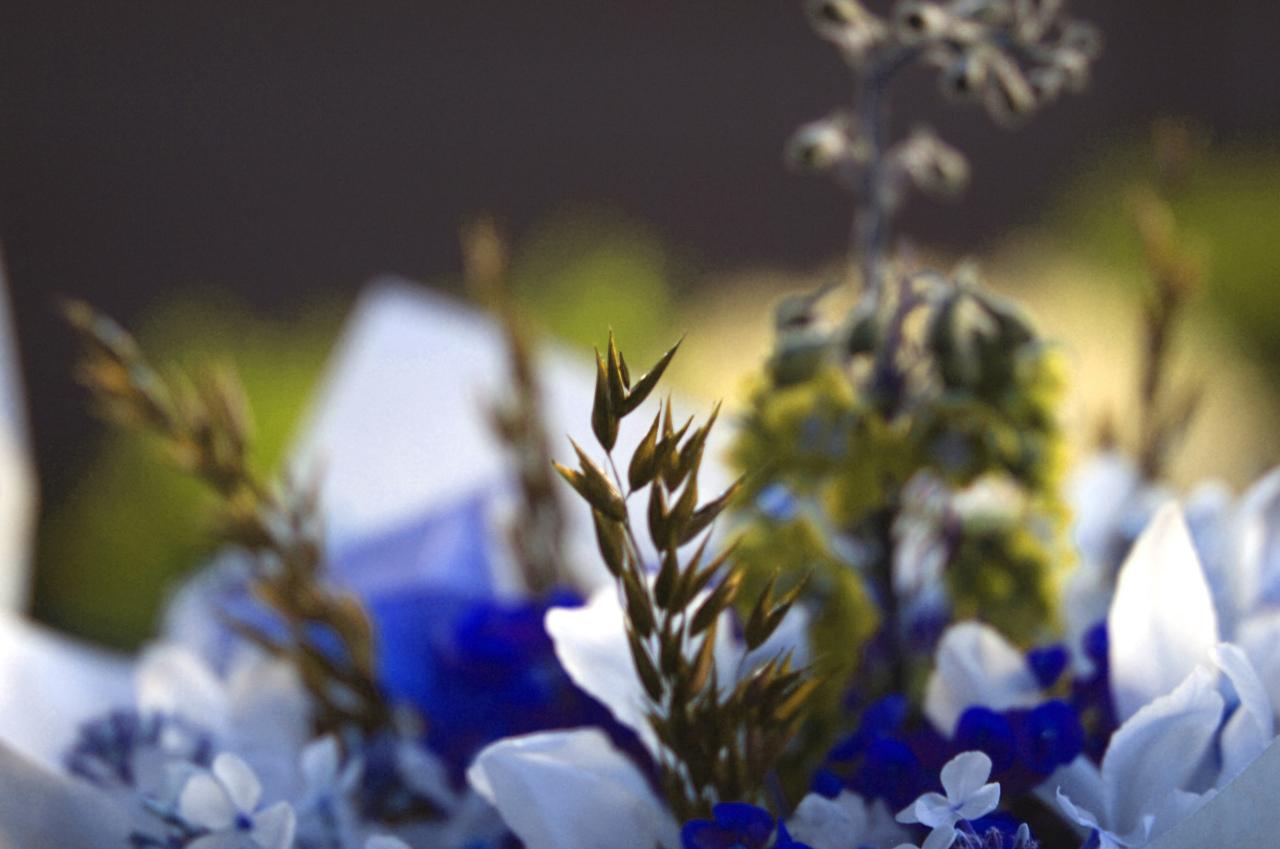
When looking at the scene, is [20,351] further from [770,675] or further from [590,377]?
[770,675]

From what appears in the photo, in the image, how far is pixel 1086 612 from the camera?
0.38 meters

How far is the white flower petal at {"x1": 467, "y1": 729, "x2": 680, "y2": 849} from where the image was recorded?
10.9 inches

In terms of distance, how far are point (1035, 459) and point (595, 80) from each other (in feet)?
11.9

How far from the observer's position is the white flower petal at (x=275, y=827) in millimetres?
285

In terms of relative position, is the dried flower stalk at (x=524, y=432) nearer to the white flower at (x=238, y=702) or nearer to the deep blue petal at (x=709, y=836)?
the white flower at (x=238, y=702)

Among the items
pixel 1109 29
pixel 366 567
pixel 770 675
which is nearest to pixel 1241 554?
pixel 770 675

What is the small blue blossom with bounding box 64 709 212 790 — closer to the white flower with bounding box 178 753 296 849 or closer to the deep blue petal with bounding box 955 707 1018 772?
the white flower with bounding box 178 753 296 849

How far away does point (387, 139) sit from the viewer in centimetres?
364

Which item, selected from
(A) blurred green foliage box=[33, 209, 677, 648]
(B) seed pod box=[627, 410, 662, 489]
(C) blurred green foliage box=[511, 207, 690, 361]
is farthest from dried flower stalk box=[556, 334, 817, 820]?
(C) blurred green foliage box=[511, 207, 690, 361]

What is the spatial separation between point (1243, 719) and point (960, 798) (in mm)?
69

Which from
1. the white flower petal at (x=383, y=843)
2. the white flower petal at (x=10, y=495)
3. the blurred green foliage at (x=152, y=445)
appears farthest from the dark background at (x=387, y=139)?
the white flower petal at (x=383, y=843)

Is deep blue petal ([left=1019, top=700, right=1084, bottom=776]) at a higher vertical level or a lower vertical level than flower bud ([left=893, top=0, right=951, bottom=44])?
lower

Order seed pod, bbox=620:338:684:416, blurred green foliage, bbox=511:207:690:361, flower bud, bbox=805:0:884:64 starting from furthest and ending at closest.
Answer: blurred green foliage, bbox=511:207:690:361 → flower bud, bbox=805:0:884:64 → seed pod, bbox=620:338:684:416

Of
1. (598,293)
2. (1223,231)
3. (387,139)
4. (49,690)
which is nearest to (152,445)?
(49,690)
